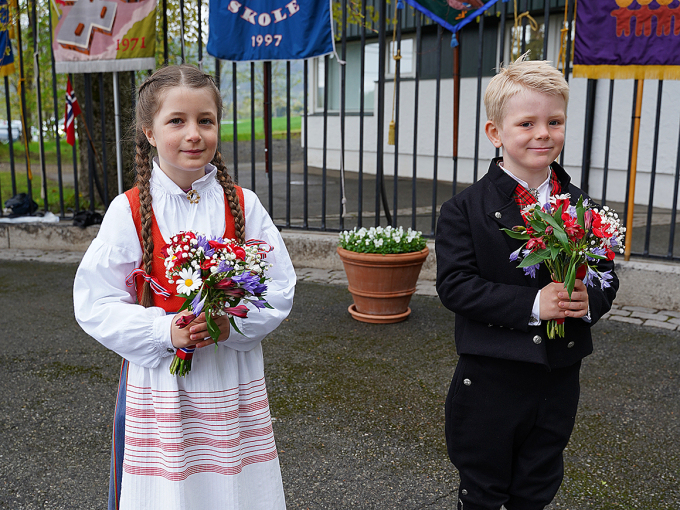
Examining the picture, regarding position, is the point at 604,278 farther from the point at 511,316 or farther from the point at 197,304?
the point at 197,304

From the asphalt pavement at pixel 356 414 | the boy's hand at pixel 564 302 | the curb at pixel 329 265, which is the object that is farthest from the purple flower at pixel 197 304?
the curb at pixel 329 265

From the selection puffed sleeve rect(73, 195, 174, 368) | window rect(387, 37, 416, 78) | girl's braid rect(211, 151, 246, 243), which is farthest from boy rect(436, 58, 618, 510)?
window rect(387, 37, 416, 78)

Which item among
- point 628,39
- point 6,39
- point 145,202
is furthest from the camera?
point 6,39

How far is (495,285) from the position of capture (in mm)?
2047

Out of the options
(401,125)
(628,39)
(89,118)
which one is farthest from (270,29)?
(401,125)

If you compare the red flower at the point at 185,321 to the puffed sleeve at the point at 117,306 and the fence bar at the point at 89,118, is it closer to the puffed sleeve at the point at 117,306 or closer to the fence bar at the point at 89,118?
the puffed sleeve at the point at 117,306

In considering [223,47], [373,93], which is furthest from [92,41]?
[373,93]

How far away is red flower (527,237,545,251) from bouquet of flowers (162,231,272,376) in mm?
731

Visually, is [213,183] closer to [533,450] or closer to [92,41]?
[533,450]

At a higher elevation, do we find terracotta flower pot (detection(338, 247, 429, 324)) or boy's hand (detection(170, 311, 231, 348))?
boy's hand (detection(170, 311, 231, 348))

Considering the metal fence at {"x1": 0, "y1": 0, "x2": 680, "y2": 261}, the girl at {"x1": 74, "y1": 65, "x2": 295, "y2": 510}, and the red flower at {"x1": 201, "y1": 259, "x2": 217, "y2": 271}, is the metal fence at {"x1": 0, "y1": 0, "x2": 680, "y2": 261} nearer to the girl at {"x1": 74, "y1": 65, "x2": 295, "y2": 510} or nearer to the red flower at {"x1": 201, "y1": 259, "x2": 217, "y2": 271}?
the girl at {"x1": 74, "y1": 65, "x2": 295, "y2": 510}

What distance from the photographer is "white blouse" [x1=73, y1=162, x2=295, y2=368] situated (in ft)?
6.01

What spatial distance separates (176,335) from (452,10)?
4587 mm

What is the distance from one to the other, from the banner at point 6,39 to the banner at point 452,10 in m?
3.99
